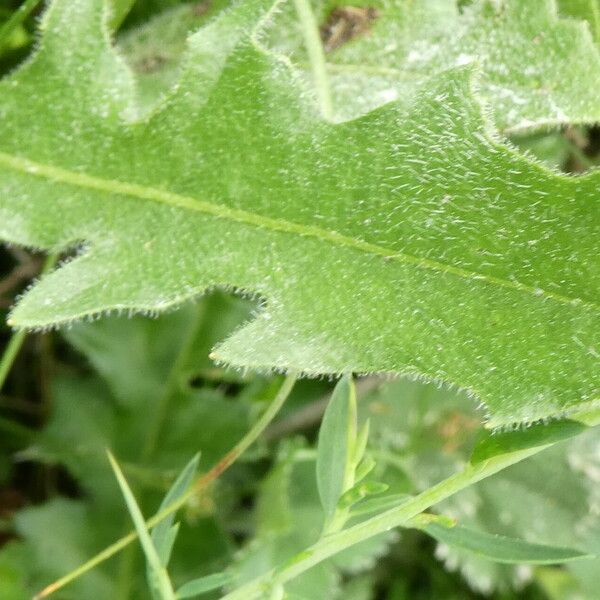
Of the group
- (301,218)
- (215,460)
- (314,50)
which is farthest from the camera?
(215,460)

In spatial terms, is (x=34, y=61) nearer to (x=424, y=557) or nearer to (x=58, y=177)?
(x=58, y=177)

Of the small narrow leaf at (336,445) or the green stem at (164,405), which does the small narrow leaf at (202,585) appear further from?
the green stem at (164,405)

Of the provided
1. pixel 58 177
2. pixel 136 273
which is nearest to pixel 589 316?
pixel 136 273

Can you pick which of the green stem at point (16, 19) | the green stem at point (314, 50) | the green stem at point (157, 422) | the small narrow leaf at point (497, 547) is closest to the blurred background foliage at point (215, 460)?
the green stem at point (157, 422)

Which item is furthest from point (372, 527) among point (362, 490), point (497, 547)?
point (497, 547)

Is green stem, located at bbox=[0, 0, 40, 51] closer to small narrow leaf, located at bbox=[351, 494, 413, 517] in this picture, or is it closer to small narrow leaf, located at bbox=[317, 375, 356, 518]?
small narrow leaf, located at bbox=[317, 375, 356, 518]

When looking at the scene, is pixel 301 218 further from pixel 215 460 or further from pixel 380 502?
pixel 215 460

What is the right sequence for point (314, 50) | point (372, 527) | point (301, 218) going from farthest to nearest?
point (314, 50) < point (301, 218) < point (372, 527)
